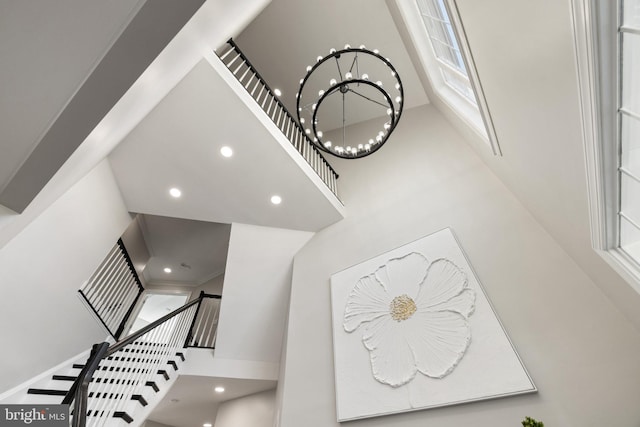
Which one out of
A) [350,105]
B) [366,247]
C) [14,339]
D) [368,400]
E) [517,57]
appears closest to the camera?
[517,57]

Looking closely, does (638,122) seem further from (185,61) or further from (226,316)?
(226,316)

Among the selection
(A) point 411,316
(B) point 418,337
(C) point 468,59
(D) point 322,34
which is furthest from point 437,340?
(D) point 322,34

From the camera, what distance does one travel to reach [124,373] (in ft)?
11.8

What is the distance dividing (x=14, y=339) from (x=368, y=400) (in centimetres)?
371

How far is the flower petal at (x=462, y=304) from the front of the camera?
10.2 feet

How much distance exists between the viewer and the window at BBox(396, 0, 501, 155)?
3096 millimetres

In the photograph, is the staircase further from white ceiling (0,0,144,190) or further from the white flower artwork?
white ceiling (0,0,144,190)

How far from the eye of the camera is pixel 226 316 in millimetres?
5047

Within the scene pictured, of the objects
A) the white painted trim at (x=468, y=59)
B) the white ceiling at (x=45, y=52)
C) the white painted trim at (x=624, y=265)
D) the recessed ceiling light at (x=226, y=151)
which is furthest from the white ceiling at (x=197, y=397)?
the white painted trim at (x=468, y=59)

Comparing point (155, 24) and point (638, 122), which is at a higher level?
point (155, 24)

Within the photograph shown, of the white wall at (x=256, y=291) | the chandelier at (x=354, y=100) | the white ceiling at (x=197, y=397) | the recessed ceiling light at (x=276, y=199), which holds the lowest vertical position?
the white ceiling at (x=197, y=397)

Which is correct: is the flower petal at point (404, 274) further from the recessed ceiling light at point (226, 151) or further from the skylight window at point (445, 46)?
the recessed ceiling light at point (226, 151)

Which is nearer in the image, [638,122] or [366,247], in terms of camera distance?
[638,122]

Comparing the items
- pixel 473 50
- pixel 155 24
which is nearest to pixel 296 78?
→ pixel 473 50
